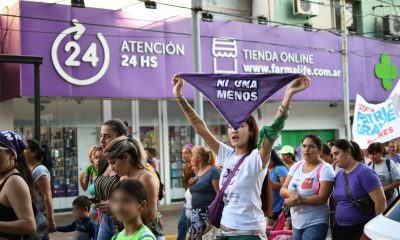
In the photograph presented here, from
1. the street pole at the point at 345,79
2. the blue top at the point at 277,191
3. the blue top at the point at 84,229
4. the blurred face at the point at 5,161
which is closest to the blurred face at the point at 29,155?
the blue top at the point at 84,229

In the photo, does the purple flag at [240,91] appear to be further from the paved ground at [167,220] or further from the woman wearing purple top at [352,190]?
the paved ground at [167,220]

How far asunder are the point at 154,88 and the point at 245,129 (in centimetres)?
1112

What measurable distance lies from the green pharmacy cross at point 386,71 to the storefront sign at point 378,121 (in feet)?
35.9

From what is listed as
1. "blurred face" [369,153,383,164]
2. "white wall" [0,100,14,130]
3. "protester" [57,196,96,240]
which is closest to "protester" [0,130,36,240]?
"protester" [57,196,96,240]

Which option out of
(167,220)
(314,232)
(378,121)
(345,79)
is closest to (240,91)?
(314,232)

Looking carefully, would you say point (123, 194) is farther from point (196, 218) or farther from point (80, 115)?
point (80, 115)

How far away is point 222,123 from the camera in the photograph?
18.4 m

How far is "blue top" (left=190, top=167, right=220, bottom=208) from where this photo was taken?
7312 mm

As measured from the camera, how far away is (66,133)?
1557cm

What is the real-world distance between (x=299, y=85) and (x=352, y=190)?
6.77ft

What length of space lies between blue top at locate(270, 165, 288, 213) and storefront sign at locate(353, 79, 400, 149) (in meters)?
2.46

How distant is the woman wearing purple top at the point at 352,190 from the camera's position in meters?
5.85

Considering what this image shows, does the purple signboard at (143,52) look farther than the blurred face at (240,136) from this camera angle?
Yes

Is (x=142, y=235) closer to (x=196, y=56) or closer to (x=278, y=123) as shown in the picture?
(x=278, y=123)
